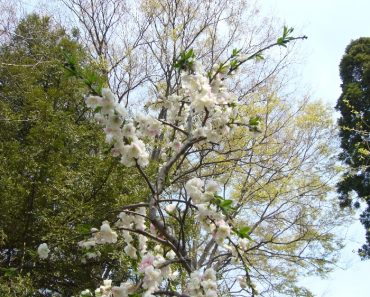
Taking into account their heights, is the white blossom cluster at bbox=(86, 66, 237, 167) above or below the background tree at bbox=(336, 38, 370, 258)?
below

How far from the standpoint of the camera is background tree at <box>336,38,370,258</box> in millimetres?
8203

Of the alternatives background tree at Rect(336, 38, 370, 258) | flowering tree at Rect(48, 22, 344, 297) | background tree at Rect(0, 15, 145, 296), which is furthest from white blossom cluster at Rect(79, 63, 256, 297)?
background tree at Rect(336, 38, 370, 258)

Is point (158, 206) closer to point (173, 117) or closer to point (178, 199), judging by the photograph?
point (178, 199)

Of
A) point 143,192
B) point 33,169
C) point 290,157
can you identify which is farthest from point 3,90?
point 290,157

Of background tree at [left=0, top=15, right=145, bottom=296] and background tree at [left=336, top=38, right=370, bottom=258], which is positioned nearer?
background tree at [left=0, top=15, right=145, bottom=296]

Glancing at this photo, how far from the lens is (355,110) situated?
8195 mm

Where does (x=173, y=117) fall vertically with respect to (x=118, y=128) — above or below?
above

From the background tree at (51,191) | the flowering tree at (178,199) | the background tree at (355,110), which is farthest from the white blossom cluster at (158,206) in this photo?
the background tree at (355,110)

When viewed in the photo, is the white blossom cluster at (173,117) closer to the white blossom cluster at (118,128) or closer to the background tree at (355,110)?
the white blossom cluster at (118,128)

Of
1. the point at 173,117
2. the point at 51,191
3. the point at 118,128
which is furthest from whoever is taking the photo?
the point at 51,191

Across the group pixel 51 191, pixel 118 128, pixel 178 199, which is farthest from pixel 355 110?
pixel 118 128

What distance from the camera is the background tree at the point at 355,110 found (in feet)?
26.9

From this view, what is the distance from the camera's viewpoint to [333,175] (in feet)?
23.5

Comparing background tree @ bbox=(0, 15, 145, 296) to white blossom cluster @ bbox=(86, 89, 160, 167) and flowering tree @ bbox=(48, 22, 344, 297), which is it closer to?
flowering tree @ bbox=(48, 22, 344, 297)
